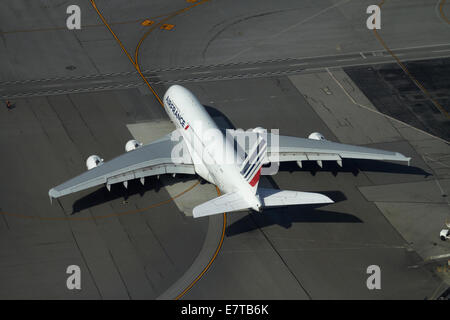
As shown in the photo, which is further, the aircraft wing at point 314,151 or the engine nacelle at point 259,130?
the engine nacelle at point 259,130

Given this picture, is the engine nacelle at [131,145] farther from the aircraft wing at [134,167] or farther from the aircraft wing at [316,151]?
the aircraft wing at [316,151]

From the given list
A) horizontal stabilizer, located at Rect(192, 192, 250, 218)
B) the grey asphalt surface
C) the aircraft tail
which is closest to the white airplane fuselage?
horizontal stabilizer, located at Rect(192, 192, 250, 218)

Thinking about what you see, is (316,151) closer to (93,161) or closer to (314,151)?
(314,151)

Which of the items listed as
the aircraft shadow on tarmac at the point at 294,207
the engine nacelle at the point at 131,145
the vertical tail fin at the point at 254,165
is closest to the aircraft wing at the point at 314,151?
the aircraft shadow on tarmac at the point at 294,207

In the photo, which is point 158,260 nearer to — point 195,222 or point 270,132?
point 195,222

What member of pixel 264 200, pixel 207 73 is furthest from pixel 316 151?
pixel 207 73
